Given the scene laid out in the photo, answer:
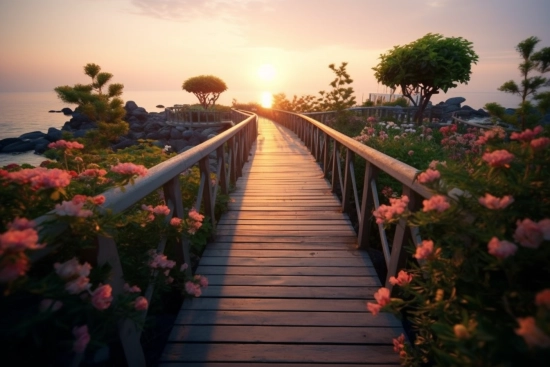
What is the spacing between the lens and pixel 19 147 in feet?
97.1

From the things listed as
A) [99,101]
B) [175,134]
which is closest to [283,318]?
[99,101]

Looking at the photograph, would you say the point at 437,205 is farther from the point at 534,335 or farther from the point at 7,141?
the point at 7,141

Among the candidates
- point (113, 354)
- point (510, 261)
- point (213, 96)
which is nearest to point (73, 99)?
point (113, 354)

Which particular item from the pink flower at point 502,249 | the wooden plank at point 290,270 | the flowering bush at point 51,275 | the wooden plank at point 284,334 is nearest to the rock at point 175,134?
the wooden plank at point 290,270

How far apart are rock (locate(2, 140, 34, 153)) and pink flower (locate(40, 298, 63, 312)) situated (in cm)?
3761

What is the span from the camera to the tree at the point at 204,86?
124 feet

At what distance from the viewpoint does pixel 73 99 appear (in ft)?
34.7

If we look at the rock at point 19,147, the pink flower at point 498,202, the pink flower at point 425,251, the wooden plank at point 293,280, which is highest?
the pink flower at point 498,202

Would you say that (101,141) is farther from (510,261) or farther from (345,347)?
(510,261)

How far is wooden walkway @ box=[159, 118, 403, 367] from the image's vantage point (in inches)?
78.0

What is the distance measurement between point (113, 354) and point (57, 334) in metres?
1.14

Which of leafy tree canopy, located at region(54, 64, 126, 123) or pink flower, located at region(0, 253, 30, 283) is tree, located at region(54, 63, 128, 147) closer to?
leafy tree canopy, located at region(54, 64, 126, 123)

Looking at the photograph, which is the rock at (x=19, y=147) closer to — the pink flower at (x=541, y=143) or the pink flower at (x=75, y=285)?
the pink flower at (x=75, y=285)

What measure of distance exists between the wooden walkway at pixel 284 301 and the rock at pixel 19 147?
3508 cm
